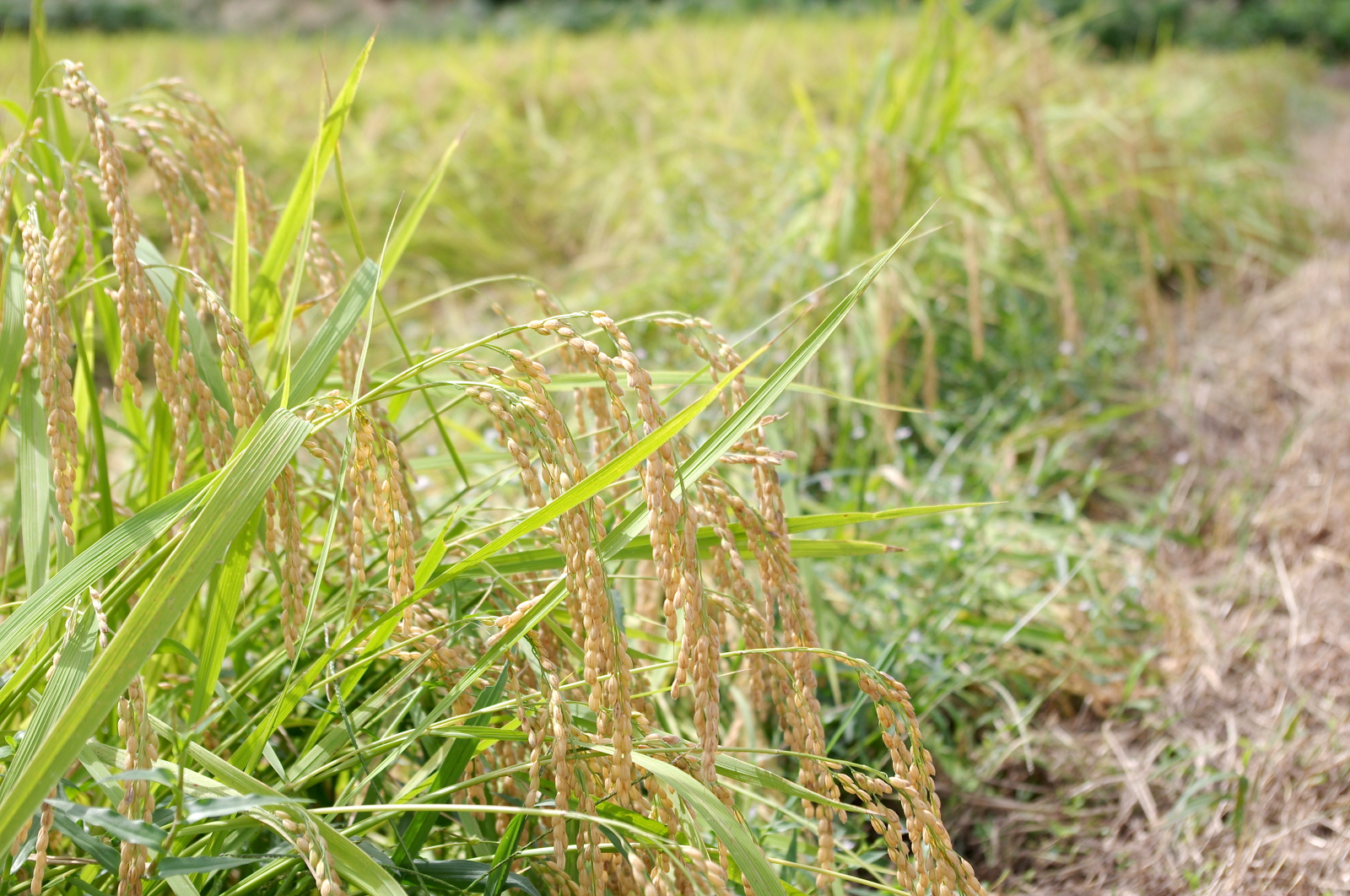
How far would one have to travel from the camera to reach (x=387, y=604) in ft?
3.34

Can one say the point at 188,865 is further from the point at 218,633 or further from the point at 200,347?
the point at 200,347

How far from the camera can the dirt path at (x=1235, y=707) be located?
1398 millimetres

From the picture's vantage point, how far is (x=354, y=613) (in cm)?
103

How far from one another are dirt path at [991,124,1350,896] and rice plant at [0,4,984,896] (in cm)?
64

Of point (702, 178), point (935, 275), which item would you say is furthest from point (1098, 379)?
point (702, 178)

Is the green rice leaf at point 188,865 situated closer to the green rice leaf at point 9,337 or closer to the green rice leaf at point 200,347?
the green rice leaf at point 200,347

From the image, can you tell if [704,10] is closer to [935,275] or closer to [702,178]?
[702,178]

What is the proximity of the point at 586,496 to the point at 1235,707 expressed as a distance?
1503mm

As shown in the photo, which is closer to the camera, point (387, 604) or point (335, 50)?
point (387, 604)

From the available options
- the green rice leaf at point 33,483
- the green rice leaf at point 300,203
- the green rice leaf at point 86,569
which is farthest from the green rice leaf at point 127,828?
the green rice leaf at point 300,203

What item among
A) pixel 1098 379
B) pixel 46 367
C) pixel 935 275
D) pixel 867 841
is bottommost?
pixel 867 841

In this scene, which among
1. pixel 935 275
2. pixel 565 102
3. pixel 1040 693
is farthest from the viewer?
pixel 565 102

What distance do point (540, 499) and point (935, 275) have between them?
7.81ft

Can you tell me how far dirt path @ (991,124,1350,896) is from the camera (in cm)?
140
